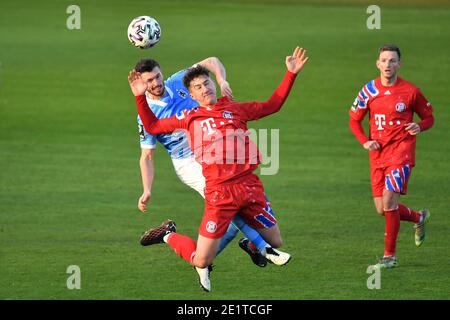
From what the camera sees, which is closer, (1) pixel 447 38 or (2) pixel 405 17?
(1) pixel 447 38

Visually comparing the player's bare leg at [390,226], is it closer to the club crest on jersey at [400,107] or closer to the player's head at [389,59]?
the club crest on jersey at [400,107]

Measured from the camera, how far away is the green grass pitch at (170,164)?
13.8 m

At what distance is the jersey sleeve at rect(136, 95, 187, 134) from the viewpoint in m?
11.6

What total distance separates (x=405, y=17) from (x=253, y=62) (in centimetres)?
683

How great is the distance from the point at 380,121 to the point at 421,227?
189 cm

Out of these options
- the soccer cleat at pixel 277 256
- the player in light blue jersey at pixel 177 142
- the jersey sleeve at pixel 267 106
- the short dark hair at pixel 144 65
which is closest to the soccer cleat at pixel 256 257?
the player in light blue jersey at pixel 177 142

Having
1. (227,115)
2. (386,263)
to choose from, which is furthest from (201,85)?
(386,263)

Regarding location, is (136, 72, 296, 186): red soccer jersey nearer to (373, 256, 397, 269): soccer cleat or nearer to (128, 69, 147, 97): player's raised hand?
(128, 69, 147, 97): player's raised hand

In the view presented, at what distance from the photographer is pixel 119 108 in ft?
89.7

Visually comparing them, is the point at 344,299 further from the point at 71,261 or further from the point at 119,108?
the point at 119,108

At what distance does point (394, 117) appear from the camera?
13.2 m

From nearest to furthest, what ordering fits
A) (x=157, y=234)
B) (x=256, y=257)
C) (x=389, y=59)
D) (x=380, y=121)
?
(x=256, y=257) < (x=157, y=234) < (x=389, y=59) < (x=380, y=121)

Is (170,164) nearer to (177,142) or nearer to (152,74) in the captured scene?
(177,142)

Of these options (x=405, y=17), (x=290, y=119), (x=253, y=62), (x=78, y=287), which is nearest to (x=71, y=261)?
(x=78, y=287)
